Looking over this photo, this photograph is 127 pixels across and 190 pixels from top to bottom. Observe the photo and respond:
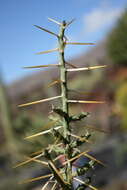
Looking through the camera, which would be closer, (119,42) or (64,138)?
(64,138)

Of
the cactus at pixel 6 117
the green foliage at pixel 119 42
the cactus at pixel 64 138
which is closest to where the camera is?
the cactus at pixel 64 138

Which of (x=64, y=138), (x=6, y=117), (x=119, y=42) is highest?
(x=64, y=138)

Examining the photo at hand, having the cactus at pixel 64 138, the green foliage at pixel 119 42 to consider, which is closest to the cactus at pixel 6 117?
the green foliage at pixel 119 42

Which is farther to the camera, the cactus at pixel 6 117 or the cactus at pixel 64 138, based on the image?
the cactus at pixel 6 117

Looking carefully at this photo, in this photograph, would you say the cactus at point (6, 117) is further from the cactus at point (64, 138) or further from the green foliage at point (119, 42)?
the cactus at point (64, 138)

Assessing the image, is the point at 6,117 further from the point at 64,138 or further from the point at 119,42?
the point at 119,42

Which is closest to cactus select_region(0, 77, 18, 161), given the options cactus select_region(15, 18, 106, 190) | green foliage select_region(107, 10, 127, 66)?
green foliage select_region(107, 10, 127, 66)

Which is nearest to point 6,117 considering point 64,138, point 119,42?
point 64,138

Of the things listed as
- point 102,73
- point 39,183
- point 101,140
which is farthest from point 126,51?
point 39,183

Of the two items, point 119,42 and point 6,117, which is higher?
point 119,42

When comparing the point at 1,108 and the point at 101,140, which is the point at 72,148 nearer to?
the point at 1,108
